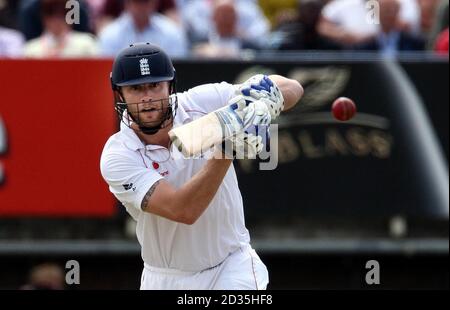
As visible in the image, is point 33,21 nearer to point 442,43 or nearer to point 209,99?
point 442,43

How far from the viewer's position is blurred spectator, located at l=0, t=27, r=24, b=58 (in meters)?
12.8

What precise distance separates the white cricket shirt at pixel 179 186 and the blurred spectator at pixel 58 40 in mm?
4897

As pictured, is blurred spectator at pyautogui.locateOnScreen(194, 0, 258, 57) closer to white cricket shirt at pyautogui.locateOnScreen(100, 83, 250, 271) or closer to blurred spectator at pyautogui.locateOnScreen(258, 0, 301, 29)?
blurred spectator at pyautogui.locateOnScreen(258, 0, 301, 29)

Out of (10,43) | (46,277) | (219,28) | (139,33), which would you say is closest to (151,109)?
(46,277)

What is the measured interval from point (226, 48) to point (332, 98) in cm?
189

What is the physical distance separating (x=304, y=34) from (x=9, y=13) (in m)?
3.52

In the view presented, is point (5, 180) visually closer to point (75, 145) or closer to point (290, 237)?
point (75, 145)

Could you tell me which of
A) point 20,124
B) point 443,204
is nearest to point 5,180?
point 20,124

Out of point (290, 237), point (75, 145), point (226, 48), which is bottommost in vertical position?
point (290, 237)

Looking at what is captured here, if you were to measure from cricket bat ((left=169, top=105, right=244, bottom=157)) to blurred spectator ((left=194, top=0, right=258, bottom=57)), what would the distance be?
602 cm

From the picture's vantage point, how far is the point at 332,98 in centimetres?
1118

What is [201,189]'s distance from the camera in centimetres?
682

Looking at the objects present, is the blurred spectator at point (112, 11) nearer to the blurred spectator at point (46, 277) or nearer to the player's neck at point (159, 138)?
the blurred spectator at point (46, 277)
